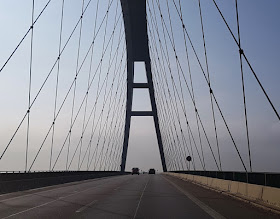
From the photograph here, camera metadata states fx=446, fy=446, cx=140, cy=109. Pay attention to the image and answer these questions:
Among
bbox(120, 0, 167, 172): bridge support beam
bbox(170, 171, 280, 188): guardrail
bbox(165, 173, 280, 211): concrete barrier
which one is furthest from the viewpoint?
bbox(120, 0, 167, 172): bridge support beam

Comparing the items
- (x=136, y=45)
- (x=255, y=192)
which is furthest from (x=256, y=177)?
(x=136, y=45)

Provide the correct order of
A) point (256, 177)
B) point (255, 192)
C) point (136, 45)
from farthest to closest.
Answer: point (136, 45)
point (256, 177)
point (255, 192)

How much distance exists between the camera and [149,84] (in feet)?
206

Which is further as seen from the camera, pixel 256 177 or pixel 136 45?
pixel 136 45

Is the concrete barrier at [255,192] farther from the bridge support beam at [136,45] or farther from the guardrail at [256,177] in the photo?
the bridge support beam at [136,45]

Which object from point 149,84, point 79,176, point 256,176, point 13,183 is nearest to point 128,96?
point 149,84

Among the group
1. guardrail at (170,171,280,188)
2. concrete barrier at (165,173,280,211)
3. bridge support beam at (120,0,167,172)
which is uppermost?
bridge support beam at (120,0,167,172)

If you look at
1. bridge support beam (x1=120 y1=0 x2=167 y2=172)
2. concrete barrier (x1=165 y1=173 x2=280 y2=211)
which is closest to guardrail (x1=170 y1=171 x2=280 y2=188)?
concrete barrier (x1=165 y1=173 x2=280 y2=211)

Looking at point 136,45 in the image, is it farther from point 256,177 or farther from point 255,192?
point 255,192

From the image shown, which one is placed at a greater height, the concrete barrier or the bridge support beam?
the bridge support beam

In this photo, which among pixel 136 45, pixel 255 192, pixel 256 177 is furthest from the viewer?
pixel 136 45

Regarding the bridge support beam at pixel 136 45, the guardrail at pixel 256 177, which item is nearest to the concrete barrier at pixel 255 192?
the guardrail at pixel 256 177

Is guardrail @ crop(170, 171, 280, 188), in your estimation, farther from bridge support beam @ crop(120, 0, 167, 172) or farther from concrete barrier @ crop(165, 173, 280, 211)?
bridge support beam @ crop(120, 0, 167, 172)

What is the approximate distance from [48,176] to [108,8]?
23691mm
